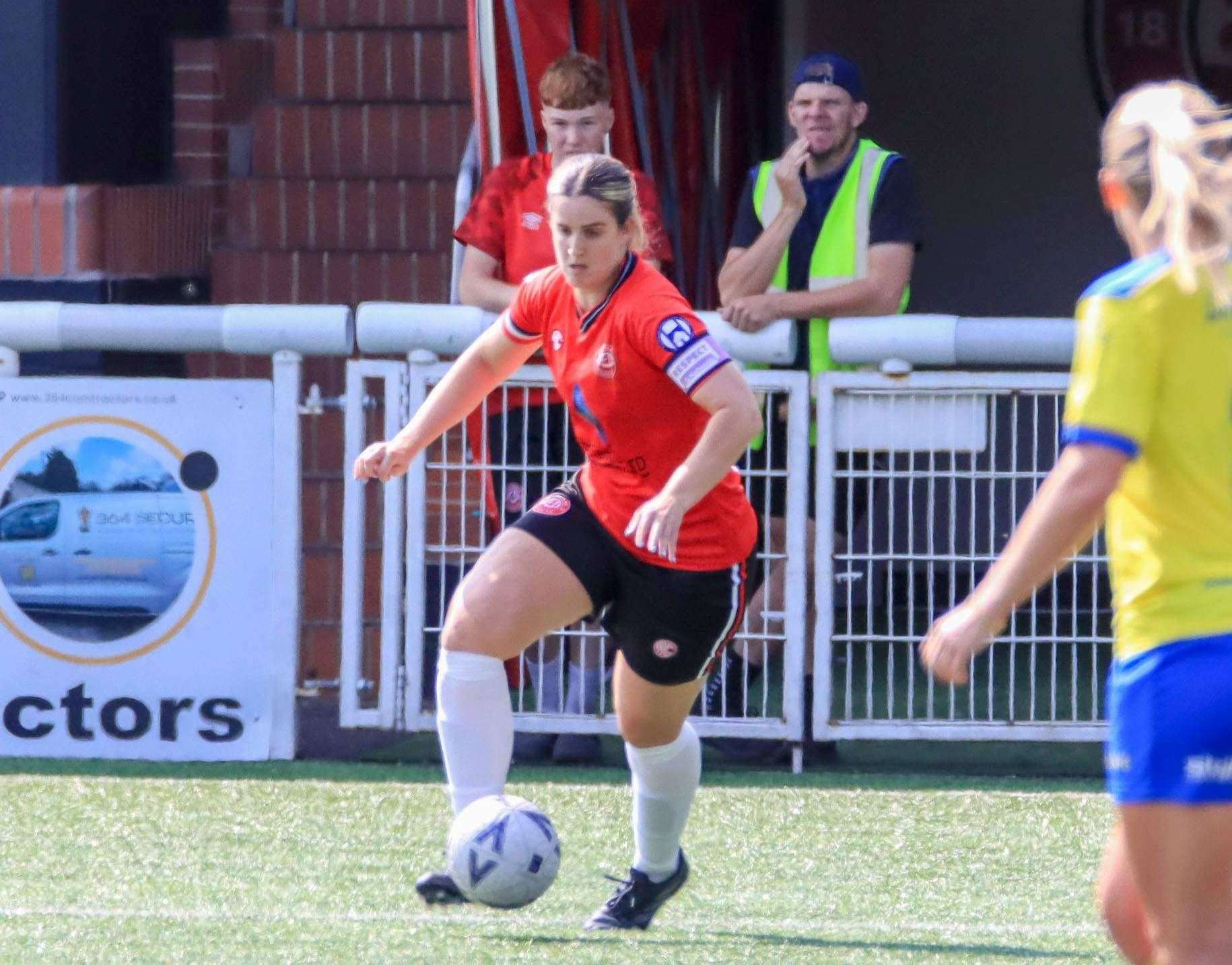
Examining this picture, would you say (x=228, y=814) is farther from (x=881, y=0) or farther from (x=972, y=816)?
(x=881, y=0)

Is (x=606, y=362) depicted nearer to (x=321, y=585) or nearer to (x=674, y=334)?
(x=674, y=334)

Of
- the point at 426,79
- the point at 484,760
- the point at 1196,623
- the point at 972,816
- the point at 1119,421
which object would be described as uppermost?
the point at 426,79

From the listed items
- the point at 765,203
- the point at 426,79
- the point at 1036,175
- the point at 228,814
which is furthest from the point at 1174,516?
the point at 1036,175

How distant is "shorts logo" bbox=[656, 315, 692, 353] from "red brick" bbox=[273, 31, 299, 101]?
439cm

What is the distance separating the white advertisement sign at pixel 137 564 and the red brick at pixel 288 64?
234cm

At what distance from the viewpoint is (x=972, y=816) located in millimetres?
5797

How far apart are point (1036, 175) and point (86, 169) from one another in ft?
15.5

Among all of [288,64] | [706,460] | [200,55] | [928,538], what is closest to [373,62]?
[288,64]

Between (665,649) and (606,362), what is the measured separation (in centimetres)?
61

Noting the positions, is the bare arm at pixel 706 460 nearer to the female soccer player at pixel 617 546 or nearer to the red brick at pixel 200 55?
the female soccer player at pixel 617 546

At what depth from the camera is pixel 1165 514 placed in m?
2.88

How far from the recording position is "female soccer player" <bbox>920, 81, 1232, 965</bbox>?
2.79m

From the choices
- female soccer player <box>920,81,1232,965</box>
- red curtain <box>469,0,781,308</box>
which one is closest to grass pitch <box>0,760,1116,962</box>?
female soccer player <box>920,81,1232,965</box>

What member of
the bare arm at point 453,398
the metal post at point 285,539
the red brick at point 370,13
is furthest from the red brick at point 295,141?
the bare arm at point 453,398
